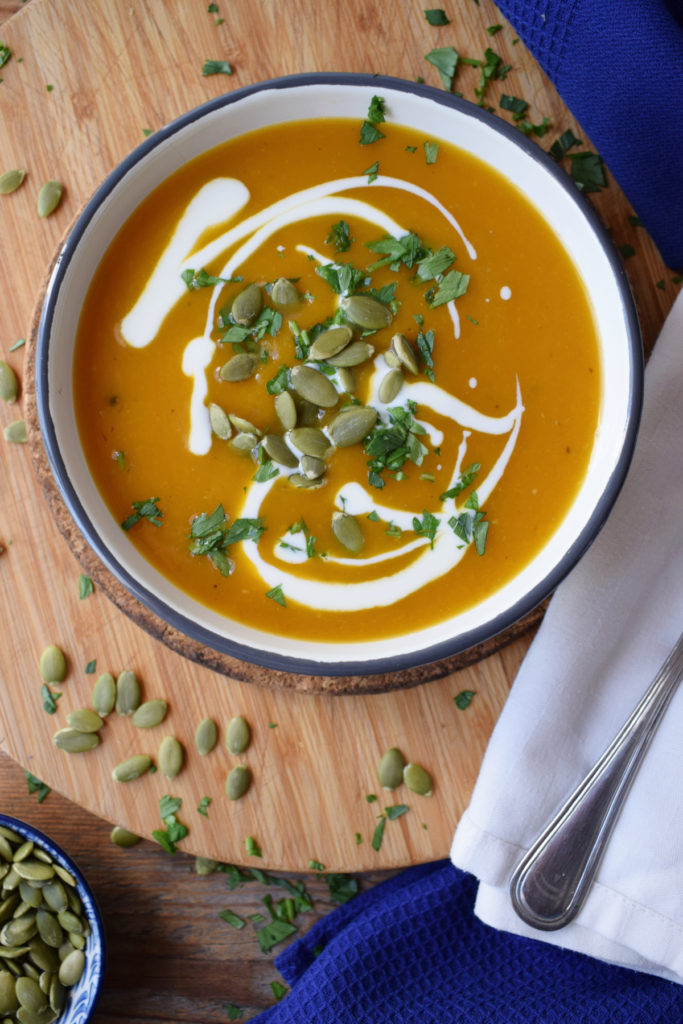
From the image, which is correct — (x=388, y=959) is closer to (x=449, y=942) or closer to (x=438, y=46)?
(x=449, y=942)

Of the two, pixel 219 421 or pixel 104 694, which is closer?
pixel 219 421

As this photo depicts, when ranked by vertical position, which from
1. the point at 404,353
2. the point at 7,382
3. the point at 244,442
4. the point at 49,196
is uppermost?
the point at 49,196

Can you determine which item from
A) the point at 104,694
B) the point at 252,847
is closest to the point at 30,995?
the point at 252,847

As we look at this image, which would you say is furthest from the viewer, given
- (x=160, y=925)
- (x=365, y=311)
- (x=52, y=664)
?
(x=160, y=925)

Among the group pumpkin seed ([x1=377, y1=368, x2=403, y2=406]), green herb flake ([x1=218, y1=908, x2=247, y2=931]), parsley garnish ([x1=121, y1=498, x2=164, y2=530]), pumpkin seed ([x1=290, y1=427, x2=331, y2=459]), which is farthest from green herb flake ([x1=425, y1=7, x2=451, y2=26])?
green herb flake ([x1=218, y1=908, x2=247, y2=931])

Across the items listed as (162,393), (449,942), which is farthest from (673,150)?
(449,942)

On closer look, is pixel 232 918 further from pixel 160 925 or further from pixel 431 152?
pixel 431 152

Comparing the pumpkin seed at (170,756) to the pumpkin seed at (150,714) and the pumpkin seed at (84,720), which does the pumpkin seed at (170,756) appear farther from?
the pumpkin seed at (84,720)

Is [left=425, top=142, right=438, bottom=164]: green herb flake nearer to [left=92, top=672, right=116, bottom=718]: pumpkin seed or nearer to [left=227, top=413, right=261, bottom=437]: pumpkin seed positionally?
[left=227, top=413, right=261, bottom=437]: pumpkin seed

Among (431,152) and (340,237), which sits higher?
(431,152)
